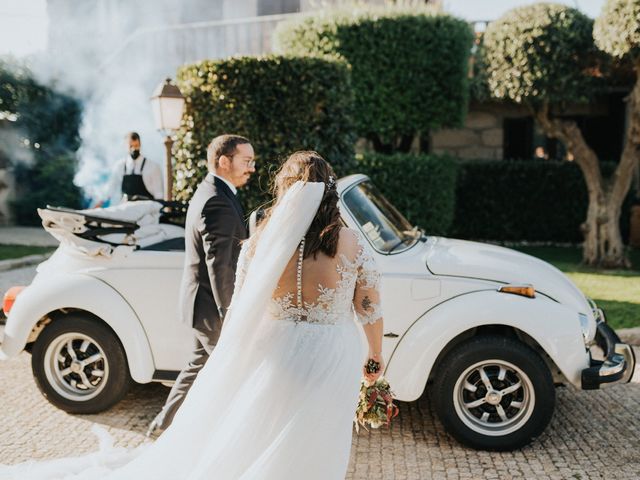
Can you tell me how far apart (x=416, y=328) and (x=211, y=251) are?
1.40 m

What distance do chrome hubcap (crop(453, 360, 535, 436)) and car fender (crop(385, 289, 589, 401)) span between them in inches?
9.5

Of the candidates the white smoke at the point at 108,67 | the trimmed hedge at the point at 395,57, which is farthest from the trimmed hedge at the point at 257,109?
the white smoke at the point at 108,67

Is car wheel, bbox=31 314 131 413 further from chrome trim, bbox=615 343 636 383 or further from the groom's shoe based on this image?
chrome trim, bbox=615 343 636 383

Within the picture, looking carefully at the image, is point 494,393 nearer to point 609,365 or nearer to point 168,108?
point 609,365

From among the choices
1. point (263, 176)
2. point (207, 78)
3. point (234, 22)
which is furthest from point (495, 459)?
point (234, 22)

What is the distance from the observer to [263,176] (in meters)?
8.38

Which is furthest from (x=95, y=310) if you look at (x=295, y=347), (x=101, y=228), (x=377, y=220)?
(x=295, y=347)

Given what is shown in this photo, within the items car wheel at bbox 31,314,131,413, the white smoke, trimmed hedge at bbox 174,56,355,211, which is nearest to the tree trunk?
trimmed hedge at bbox 174,56,355,211

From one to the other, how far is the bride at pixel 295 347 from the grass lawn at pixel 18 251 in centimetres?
1014

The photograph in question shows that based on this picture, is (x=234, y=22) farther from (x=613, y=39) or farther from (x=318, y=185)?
(x=318, y=185)

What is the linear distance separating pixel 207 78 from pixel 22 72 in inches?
474

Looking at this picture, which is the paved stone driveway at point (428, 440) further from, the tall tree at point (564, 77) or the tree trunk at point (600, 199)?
the tall tree at point (564, 77)

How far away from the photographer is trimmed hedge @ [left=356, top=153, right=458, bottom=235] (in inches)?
487

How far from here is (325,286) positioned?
3.29 metres
